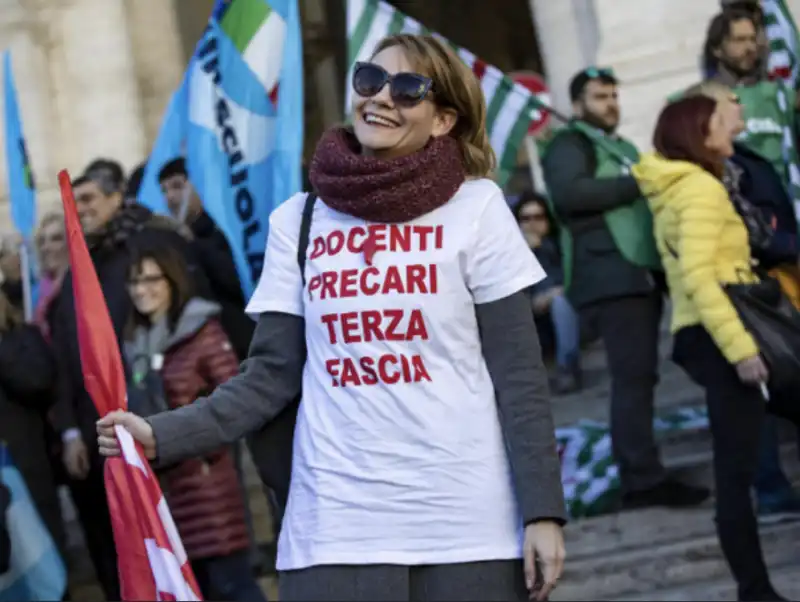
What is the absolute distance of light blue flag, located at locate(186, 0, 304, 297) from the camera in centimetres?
610

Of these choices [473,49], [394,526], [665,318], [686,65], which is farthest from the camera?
[473,49]

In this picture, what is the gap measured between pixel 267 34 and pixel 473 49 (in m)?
16.3

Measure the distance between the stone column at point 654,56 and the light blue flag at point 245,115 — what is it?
18.1 feet

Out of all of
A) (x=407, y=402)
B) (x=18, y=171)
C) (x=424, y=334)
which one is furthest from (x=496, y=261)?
(x=18, y=171)

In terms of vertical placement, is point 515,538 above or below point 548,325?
above

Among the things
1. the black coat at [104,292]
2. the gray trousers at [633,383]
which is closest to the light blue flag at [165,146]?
the black coat at [104,292]

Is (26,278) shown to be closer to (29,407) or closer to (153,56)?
(29,407)

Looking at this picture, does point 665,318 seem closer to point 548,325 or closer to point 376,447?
point 548,325

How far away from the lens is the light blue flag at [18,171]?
7895 millimetres

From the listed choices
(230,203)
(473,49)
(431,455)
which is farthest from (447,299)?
(473,49)

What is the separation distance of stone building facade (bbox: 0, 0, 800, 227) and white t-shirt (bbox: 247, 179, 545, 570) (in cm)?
755

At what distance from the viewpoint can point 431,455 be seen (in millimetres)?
2955

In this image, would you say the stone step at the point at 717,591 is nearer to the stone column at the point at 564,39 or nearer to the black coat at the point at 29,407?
the black coat at the point at 29,407

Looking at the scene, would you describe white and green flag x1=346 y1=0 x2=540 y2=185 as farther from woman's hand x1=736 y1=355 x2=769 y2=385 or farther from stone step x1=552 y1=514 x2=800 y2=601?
woman's hand x1=736 y1=355 x2=769 y2=385
